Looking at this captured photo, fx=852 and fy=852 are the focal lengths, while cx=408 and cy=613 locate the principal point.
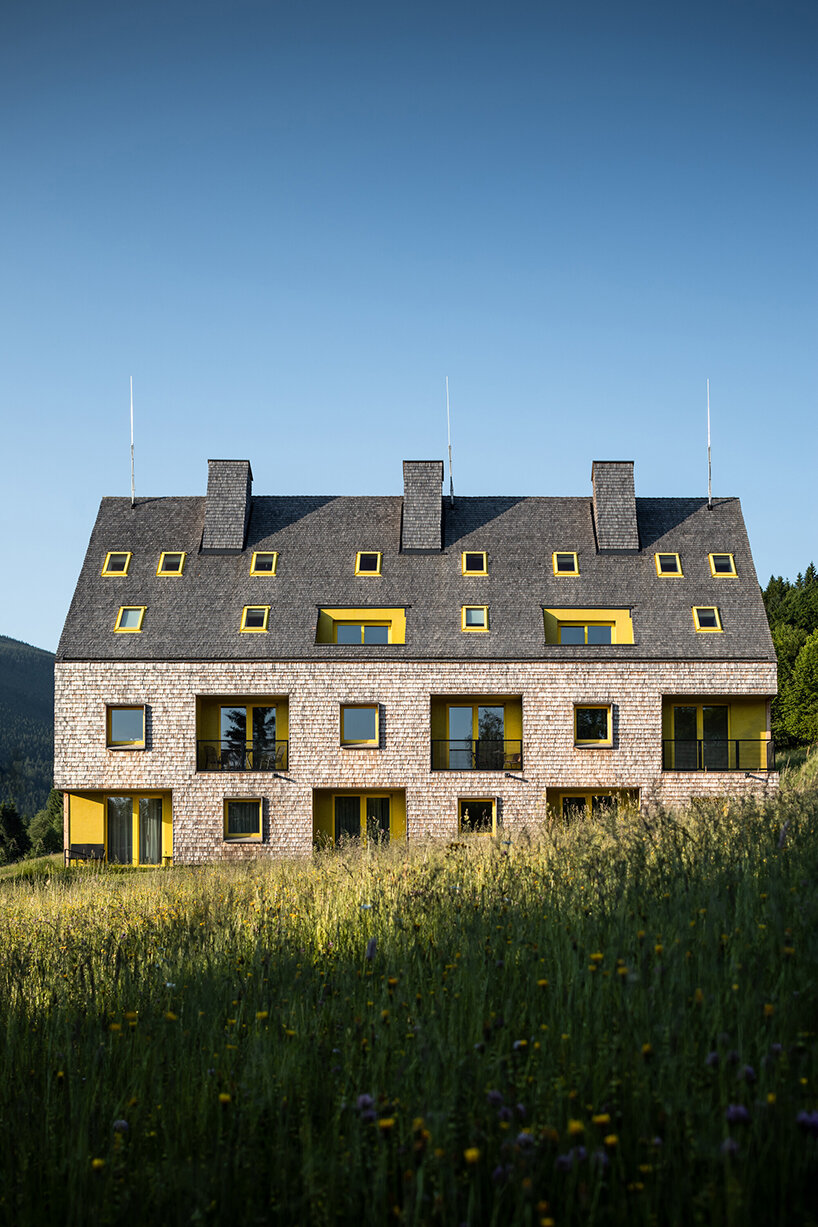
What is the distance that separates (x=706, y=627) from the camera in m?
25.1

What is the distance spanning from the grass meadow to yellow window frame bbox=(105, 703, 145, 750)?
18324mm

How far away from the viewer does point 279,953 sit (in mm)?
5770

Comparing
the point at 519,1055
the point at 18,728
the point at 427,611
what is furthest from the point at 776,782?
the point at 18,728

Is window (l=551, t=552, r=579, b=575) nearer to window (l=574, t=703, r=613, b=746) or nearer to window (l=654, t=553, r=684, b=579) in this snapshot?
window (l=654, t=553, r=684, b=579)

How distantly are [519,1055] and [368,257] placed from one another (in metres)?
12.9

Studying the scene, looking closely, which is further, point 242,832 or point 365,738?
point 365,738

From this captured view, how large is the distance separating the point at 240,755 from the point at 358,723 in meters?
3.62

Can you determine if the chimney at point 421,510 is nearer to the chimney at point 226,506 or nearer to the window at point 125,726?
the chimney at point 226,506

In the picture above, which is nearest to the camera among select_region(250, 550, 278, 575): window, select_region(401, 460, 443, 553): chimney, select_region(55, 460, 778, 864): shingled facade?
select_region(55, 460, 778, 864): shingled facade

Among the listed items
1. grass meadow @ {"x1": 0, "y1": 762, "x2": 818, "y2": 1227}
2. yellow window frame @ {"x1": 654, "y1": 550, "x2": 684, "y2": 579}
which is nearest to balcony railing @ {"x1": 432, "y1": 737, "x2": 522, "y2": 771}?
yellow window frame @ {"x1": 654, "y1": 550, "x2": 684, "y2": 579}

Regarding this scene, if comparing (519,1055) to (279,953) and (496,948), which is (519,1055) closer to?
(496,948)

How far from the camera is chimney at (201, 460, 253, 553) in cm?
2673

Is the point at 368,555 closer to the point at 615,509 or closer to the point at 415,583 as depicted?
the point at 415,583

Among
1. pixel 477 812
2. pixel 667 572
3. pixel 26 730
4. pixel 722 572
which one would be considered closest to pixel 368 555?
pixel 477 812
